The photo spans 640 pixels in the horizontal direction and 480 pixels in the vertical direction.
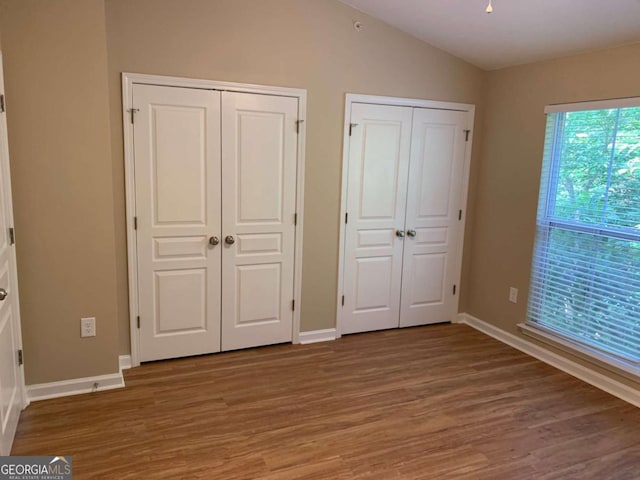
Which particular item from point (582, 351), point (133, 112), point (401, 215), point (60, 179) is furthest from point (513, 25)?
point (60, 179)

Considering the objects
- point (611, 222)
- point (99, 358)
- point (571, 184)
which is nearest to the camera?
point (99, 358)

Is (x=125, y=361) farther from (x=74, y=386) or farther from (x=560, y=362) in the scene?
(x=560, y=362)

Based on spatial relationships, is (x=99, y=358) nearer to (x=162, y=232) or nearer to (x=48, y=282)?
(x=48, y=282)

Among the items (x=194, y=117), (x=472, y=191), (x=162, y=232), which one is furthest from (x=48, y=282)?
(x=472, y=191)

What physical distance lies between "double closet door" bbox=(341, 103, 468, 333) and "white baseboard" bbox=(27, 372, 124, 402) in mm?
1887

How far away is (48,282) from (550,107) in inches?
147

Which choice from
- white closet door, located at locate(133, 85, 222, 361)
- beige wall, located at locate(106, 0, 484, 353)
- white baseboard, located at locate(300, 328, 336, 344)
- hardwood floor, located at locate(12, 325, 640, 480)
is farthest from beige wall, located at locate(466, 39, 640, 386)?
white closet door, located at locate(133, 85, 222, 361)

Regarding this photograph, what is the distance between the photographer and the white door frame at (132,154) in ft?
10.1

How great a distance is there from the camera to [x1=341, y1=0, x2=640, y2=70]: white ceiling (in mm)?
2787

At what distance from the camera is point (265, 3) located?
10.9 ft

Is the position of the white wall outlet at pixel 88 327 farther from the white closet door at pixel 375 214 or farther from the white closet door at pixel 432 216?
the white closet door at pixel 432 216

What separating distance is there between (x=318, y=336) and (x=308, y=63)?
7.27 feet

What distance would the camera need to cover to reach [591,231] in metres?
3.35

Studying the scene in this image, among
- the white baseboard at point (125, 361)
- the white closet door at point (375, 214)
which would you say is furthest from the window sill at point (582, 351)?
the white baseboard at point (125, 361)
